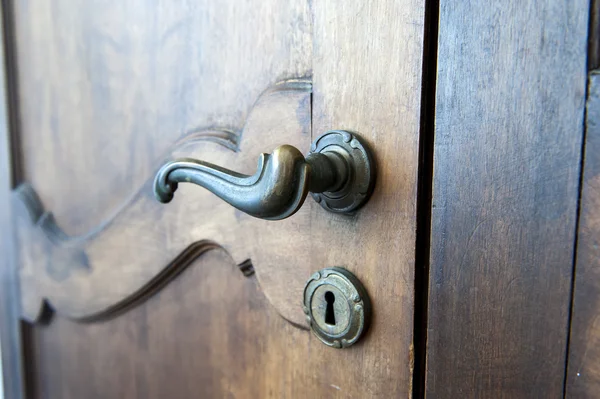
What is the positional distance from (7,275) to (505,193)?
62cm

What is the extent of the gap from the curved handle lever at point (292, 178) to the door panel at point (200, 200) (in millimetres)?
11

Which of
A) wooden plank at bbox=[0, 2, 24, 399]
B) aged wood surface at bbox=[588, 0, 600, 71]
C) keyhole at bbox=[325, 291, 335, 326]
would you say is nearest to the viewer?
aged wood surface at bbox=[588, 0, 600, 71]

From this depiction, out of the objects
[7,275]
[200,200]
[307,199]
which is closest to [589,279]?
[307,199]

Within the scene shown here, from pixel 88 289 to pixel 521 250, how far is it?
455 millimetres

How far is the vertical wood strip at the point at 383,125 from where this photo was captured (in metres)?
0.27

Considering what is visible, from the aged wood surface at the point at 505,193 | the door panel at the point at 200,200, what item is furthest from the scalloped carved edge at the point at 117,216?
the aged wood surface at the point at 505,193

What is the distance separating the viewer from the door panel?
29 cm

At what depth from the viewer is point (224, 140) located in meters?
0.38

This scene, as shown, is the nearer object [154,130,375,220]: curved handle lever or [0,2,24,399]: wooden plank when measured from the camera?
[154,130,375,220]: curved handle lever

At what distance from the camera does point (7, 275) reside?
0.61 m

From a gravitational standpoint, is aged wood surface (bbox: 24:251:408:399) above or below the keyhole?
below

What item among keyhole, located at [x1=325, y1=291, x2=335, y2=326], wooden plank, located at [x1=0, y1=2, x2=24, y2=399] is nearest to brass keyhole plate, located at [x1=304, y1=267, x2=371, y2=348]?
keyhole, located at [x1=325, y1=291, x2=335, y2=326]

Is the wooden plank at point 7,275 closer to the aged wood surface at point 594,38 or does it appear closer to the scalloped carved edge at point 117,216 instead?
the scalloped carved edge at point 117,216

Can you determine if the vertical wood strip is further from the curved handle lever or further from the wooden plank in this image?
the wooden plank
